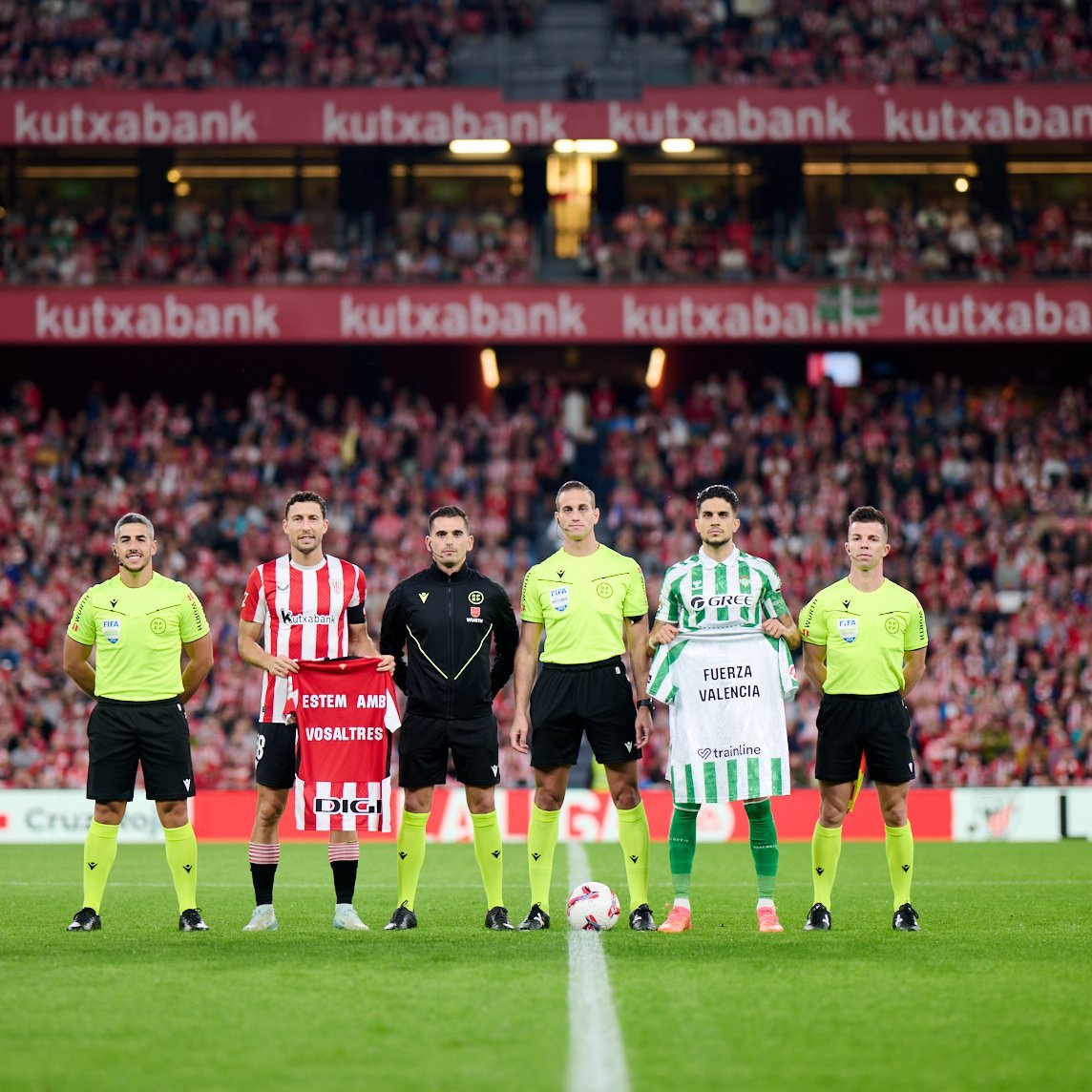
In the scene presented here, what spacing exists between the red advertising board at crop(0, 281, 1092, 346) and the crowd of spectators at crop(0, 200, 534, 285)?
48cm

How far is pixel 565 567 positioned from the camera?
9.22 metres

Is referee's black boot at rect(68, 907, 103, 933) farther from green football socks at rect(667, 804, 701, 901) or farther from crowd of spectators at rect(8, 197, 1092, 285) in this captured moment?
crowd of spectators at rect(8, 197, 1092, 285)

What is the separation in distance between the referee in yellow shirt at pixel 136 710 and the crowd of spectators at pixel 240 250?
19.4m

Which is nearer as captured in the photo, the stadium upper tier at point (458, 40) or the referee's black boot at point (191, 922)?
the referee's black boot at point (191, 922)

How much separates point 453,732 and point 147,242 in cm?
2217

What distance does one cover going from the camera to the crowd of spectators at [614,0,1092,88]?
94.7 ft

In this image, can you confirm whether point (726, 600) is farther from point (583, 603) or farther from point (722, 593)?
point (583, 603)

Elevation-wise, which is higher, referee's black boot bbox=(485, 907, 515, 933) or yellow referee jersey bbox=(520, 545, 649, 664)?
yellow referee jersey bbox=(520, 545, 649, 664)

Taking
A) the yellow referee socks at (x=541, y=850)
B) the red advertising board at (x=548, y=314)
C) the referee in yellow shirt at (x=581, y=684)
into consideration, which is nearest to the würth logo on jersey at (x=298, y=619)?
the referee in yellow shirt at (x=581, y=684)

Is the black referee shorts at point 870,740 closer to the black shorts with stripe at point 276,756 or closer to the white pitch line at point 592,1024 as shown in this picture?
the white pitch line at point 592,1024

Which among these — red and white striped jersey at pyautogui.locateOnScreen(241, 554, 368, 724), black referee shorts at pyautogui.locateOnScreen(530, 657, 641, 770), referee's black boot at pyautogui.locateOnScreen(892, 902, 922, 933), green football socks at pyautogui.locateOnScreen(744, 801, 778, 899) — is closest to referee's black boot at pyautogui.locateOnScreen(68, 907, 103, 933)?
red and white striped jersey at pyautogui.locateOnScreen(241, 554, 368, 724)

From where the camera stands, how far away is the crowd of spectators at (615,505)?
71.5ft

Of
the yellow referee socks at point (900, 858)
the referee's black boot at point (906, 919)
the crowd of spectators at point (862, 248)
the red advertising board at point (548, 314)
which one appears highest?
the crowd of spectators at point (862, 248)

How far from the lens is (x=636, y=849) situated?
9047 mm
